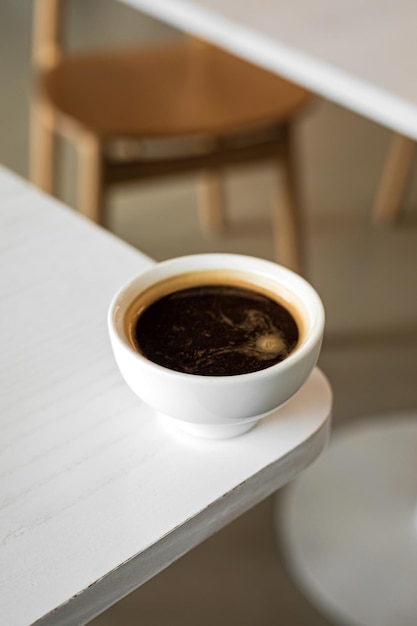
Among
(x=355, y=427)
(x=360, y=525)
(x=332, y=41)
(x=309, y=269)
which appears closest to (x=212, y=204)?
(x=309, y=269)

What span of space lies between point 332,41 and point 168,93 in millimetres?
606

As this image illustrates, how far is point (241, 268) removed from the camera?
1.54ft

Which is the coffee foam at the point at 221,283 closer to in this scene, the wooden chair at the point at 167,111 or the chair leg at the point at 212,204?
the wooden chair at the point at 167,111

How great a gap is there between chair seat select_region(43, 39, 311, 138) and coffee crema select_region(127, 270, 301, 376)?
0.85m

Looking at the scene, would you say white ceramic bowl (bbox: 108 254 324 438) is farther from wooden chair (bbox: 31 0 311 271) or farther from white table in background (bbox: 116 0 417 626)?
wooden chair (bbox: 31 0 311 271)

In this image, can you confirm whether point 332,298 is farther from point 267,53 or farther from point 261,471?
point 261,471

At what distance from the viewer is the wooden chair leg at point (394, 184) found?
5.82 ft

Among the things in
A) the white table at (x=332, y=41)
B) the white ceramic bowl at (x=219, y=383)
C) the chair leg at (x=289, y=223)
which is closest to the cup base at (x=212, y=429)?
the white ceramic bowl at (x=219, y=383)

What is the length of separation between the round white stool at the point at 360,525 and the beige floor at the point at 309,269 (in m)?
0.03

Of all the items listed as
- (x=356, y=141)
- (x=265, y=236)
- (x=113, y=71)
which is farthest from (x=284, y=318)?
(x=356, y=141)

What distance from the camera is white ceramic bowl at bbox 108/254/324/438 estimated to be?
0.39 m

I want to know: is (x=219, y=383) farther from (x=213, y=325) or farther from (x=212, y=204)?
(x=212, y=204)

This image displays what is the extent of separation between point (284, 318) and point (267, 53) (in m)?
0.42

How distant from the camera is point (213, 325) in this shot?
0.44m
